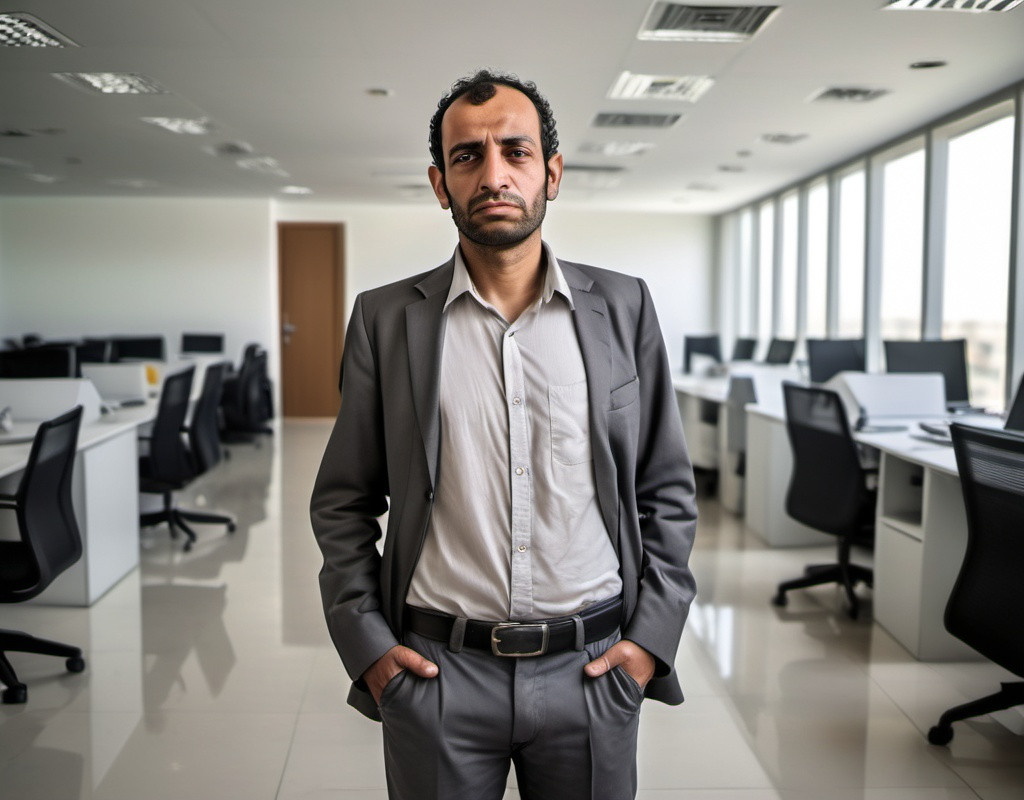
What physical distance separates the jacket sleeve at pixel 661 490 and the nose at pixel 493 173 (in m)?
0.30

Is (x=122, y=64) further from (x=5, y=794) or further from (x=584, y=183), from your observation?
(x=584, y=183)

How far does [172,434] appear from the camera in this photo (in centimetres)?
483

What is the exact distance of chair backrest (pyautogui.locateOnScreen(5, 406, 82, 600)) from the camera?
9.36 ft

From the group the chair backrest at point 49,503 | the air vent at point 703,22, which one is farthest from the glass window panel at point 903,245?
the chair backrest at point 49,503

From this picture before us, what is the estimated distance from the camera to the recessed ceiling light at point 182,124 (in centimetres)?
670

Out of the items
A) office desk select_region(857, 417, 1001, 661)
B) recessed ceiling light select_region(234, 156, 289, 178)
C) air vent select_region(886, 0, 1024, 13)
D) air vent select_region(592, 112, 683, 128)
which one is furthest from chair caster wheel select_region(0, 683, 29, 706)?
recessed ceiling light select_region(234, 156, 289, 178)

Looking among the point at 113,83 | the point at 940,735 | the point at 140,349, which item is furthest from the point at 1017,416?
the point at 140,349

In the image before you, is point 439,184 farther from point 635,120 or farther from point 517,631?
point 635,120

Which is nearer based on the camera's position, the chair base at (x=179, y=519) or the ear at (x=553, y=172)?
the ear at (x=553, y=172)

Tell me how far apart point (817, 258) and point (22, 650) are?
8.73 metres

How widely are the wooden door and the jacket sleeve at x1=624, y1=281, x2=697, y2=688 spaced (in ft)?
35.3

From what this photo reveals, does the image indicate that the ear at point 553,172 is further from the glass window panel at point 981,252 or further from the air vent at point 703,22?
the glass window panel at point 981,252

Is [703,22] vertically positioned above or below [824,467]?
above

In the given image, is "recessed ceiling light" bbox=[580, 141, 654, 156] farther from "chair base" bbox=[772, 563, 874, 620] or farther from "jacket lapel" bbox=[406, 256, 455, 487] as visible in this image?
"jacket lapel" bbox=[406, 256, 455, 487]
